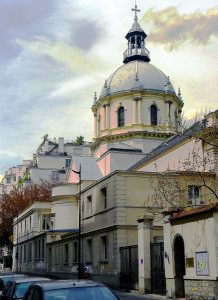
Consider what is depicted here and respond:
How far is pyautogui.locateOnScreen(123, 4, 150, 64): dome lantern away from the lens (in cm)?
6028

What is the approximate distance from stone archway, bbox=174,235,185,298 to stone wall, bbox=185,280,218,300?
3.95ft

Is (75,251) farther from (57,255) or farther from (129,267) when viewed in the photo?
(129,267)

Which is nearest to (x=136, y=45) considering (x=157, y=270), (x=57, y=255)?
(x=57, y=255)

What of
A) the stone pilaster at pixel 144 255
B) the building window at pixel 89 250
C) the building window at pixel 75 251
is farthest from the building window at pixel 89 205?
the stone pilaster at pixel 144 255

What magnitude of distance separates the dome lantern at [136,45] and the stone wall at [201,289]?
45923mm

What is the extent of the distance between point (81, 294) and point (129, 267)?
718 inches

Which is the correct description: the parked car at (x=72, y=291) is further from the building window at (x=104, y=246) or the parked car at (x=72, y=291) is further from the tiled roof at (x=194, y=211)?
the building window at (x=104, y=246)

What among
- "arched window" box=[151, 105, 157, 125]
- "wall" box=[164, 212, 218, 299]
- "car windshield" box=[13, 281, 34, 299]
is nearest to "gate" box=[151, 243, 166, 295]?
"wall" box=[164, 212, 218, 299]

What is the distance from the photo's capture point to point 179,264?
62.8 feet

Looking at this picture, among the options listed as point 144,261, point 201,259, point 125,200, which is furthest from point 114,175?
point 201,259

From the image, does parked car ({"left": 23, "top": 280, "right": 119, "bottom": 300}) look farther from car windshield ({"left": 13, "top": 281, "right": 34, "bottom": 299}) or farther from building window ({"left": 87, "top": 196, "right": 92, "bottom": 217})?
building window ({"left": 87, "top": 196, "right": 92, "bottom": 217})

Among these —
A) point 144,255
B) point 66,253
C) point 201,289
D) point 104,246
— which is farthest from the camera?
point 66,253

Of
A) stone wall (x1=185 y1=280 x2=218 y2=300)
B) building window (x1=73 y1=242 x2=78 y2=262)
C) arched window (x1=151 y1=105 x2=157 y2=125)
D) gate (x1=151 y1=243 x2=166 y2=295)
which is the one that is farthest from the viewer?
arched window (x1=151 y1=105 x2=157 y2=125)

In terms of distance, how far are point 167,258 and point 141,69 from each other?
130 feet
